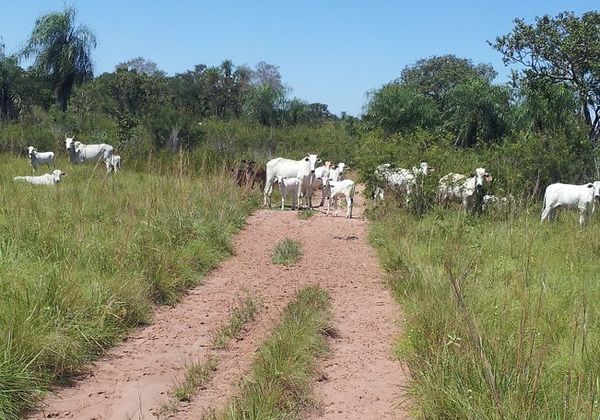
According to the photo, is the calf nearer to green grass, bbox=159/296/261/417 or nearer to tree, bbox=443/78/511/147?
green grass, bbox=159/296/261/417

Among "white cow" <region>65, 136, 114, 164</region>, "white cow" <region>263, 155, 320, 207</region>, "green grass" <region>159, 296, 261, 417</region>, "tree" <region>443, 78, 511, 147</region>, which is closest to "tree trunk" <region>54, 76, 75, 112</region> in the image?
"white cow" <region>65, 136, 114, 164</region>

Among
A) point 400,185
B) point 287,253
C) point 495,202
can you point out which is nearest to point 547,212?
point 495,202

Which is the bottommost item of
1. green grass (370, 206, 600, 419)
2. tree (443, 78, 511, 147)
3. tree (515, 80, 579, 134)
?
green grass (370, 206, 600, 419)

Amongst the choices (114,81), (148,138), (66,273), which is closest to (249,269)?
(66,273)

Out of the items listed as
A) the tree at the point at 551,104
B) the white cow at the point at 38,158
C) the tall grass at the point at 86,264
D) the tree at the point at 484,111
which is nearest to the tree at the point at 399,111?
the tree at the point at 484,111

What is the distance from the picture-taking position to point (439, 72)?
46.6 meters

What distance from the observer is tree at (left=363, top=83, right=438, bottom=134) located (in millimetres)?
30281

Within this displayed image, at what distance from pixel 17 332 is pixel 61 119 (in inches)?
998

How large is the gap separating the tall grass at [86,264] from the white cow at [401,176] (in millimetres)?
3675

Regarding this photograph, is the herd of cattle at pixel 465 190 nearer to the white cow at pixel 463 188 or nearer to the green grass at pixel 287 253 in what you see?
the white cow at pixel 463 188

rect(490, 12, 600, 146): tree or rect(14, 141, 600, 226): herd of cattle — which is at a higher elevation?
rect(490, 12, 600, 146): tree

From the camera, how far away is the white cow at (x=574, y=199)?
12031 millimetres

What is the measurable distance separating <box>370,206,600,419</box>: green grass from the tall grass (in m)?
2.44

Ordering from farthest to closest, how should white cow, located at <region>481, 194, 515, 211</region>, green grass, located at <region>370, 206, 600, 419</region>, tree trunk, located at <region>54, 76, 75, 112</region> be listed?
1. tree trunk, located at <region>54, 76, 75, 112</region>
2. white cow, located at <region>481, 194, 515, 211</region>
3. green grass, located at <region>370, 206, 600, 419</region>
